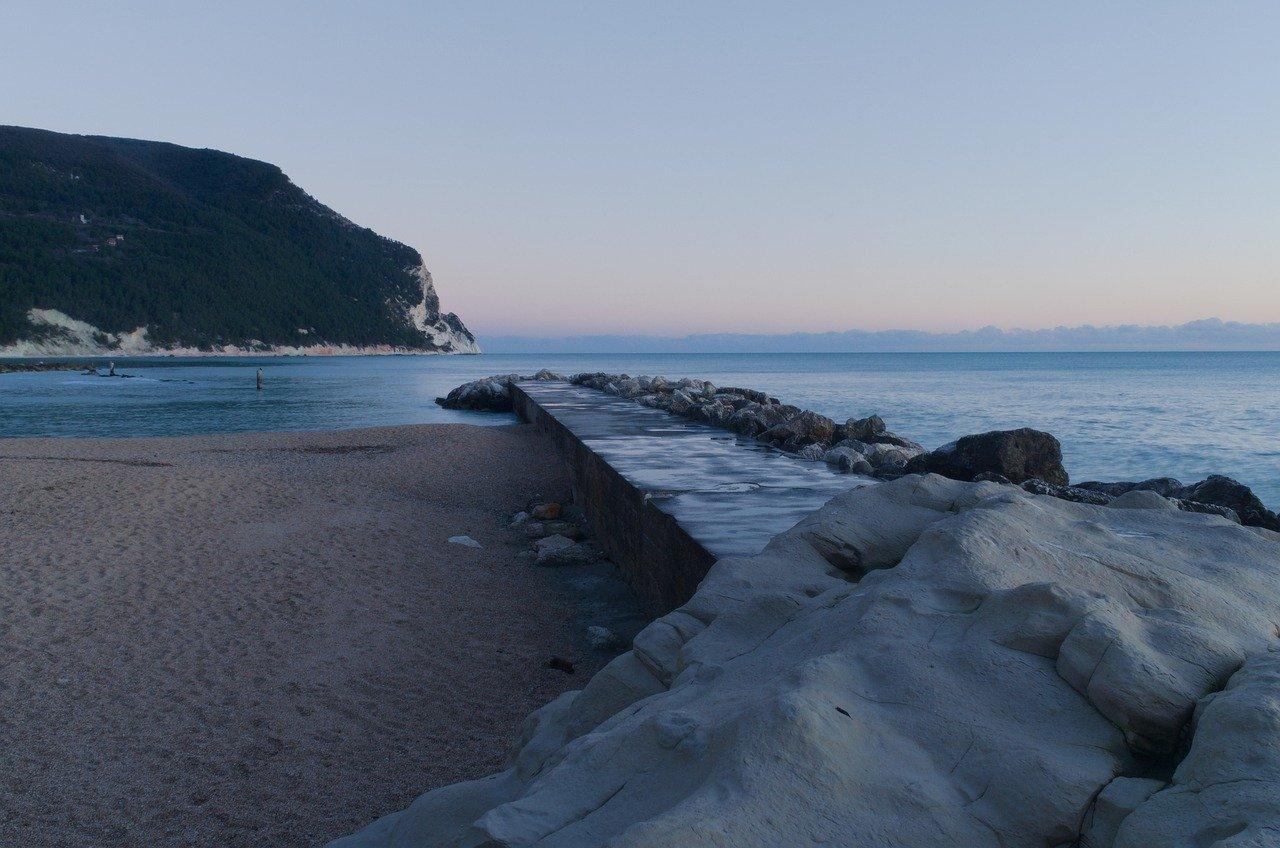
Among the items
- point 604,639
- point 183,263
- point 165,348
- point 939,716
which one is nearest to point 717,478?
point 604,639

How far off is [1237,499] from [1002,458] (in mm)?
1931

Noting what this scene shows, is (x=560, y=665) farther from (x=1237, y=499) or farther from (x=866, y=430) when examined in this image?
(x=866, y=430)

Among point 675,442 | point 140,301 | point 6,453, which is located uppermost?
point 140,301

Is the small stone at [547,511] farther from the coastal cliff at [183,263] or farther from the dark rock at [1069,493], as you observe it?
the coastal cliff at [183,263]

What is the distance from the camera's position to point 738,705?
1.84 meters

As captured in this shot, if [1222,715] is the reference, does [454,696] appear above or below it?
below

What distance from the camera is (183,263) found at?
310ft

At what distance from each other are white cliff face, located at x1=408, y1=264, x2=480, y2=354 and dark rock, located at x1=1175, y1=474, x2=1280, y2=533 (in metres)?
123

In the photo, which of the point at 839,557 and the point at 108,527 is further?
the point at 108,527

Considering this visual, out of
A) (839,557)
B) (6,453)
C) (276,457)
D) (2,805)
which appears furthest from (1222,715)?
(6,453)

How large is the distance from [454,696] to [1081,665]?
3.26m

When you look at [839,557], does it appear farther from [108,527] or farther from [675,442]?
[108,527]

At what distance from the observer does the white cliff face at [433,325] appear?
124 m

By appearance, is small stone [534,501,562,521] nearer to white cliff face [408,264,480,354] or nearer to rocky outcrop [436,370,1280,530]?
rocky outcrop [436,370,1280,530]
